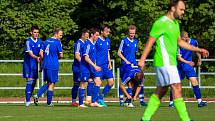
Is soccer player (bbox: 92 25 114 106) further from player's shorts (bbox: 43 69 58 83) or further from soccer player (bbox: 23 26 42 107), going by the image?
soccer player (bbox: 23 26 42 107)

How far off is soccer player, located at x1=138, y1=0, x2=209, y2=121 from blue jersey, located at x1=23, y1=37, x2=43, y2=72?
31.2ft

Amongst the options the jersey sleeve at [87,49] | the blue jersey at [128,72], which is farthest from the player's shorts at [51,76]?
the blue jersey at [128,72]

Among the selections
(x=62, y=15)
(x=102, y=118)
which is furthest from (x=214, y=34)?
(x=102, y=118)

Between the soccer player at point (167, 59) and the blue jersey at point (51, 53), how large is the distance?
8852 mm

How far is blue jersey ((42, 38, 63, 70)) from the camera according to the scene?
21.5 m

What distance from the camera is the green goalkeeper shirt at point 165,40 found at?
1281 cm

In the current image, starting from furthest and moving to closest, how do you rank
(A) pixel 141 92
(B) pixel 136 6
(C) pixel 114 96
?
(B) pixel 136 6, (C) pixel 114 96, (A) pixel 141 92

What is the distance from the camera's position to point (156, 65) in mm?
12883

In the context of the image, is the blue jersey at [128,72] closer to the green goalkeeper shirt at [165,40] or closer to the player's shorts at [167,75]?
the green goalkeeper shirt at [165,40]

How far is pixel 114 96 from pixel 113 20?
22.2m

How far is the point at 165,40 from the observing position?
12.9 metres

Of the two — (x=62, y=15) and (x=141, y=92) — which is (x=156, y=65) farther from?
(x=62, y=15)

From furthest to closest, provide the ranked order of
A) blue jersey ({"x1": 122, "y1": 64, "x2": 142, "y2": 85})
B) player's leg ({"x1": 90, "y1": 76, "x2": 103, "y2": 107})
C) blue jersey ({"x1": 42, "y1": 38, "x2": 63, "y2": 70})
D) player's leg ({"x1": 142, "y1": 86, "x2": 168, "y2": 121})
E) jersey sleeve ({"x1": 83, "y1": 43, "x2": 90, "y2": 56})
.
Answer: blue jersey ({"x1": 42, "y1": 38, "x2": 63, "y2": 70})
blue jersey ({"x1": 122, "y1": 64, "x2": 142, "y2": 85})
player's leg ({"x1": 90, "y1": 76, "x2": 103, "y2": 107})
jersey sleeve ({"x1": 83, "y1": 43, "x2": 90, "y2": 56})
player's leg ({"x1": 142, "y1": 86, "x2": 168, "y2": 121})

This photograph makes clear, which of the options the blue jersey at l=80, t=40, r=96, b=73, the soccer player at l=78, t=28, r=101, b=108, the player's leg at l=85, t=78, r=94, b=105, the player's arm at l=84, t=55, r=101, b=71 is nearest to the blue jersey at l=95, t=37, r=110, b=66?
the soccer player at l=78, t=28, r=101, b=108
